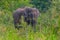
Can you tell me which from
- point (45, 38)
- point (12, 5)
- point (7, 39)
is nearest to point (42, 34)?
point (45, 38)

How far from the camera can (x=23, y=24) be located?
287 cm

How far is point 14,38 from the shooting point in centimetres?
298

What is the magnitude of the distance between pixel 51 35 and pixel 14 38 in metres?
0.34

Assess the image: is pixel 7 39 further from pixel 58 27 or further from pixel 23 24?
pixel 58 27

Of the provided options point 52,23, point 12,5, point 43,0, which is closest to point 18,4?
point 12,5

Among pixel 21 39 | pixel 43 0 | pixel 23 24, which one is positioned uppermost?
pixel 23 24

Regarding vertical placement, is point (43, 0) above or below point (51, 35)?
below

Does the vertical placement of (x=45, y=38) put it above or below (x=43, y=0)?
above

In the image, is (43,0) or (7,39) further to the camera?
(43,0)

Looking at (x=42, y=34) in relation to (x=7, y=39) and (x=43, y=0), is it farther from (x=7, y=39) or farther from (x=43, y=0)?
(x=43, y=0)

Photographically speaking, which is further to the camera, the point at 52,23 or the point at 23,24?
the point at 52,23

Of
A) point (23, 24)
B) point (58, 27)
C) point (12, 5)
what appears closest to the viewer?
point (23, 24)

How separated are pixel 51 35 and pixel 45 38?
2.4 inches

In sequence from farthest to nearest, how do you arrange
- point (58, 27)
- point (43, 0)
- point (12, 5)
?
point (43, 0)
point (12, 5)
point (58, 27)
